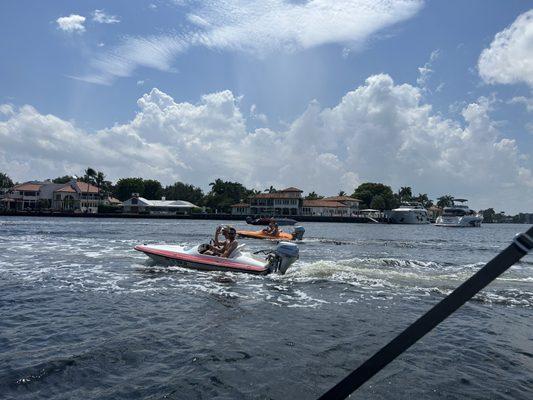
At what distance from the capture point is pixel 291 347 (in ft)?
27.7

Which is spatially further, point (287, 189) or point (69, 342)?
point (287, 189)

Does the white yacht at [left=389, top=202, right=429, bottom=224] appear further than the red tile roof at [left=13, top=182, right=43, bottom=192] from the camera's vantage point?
No

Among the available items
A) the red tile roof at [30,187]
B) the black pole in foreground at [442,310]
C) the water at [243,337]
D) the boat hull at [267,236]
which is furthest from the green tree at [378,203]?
the black pole in foreground at [442,310]

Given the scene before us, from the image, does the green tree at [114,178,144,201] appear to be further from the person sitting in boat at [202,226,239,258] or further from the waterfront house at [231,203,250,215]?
the person sitting in boat at [202,226,239,258]

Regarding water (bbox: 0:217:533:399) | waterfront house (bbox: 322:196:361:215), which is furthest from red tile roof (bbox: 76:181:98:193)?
water (bbox: 0:217:533:399)

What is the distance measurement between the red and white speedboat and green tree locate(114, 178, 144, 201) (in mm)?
122001

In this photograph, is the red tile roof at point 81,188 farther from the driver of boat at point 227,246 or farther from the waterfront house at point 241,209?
the driver of boat at point 227,246

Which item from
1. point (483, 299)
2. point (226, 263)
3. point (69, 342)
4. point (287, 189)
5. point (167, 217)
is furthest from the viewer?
point (287, 189)

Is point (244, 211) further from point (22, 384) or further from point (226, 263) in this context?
point (22, 384)

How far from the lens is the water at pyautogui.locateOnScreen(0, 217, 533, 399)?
259 inches

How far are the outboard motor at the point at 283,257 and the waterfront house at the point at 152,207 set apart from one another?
345ft

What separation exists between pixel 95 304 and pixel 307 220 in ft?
319

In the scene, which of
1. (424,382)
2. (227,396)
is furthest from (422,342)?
(227,396)

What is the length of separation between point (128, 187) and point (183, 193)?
2359 cm
